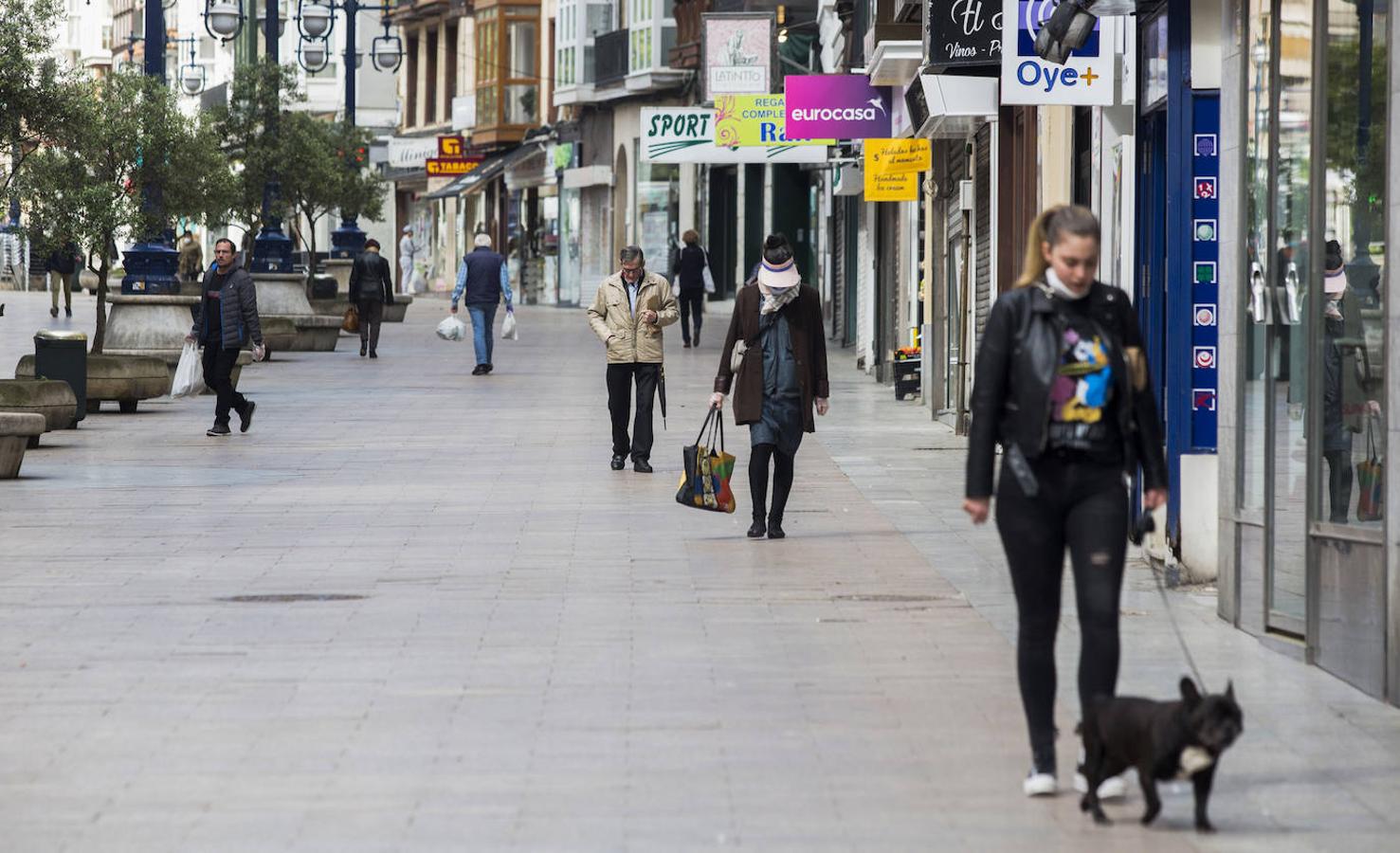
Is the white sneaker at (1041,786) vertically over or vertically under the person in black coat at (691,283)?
under

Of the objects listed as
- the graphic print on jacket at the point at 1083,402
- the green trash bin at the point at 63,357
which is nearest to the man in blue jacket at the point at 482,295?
the green trash bin at the point at 63,357

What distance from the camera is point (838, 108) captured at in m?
28.5

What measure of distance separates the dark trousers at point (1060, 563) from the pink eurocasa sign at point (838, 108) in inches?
837

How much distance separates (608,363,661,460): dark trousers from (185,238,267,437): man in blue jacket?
15.1ft

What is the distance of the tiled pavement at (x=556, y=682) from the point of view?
6.74 metres

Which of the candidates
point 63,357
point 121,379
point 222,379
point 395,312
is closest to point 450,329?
point 121,379

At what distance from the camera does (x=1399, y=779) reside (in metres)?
7.43

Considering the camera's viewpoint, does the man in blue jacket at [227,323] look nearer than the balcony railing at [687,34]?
Yes

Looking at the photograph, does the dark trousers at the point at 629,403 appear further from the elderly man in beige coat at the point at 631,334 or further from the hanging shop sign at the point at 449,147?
the hanging shop sign at the point at 449,147

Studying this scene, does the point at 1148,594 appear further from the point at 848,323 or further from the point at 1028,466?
the point at 848,323

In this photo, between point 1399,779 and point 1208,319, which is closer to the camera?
point 1399,779

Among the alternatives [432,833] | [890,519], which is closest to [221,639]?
[432,833]

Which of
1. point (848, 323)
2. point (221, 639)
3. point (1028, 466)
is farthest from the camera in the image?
point (848, 323)

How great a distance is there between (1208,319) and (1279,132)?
212 centimetres
